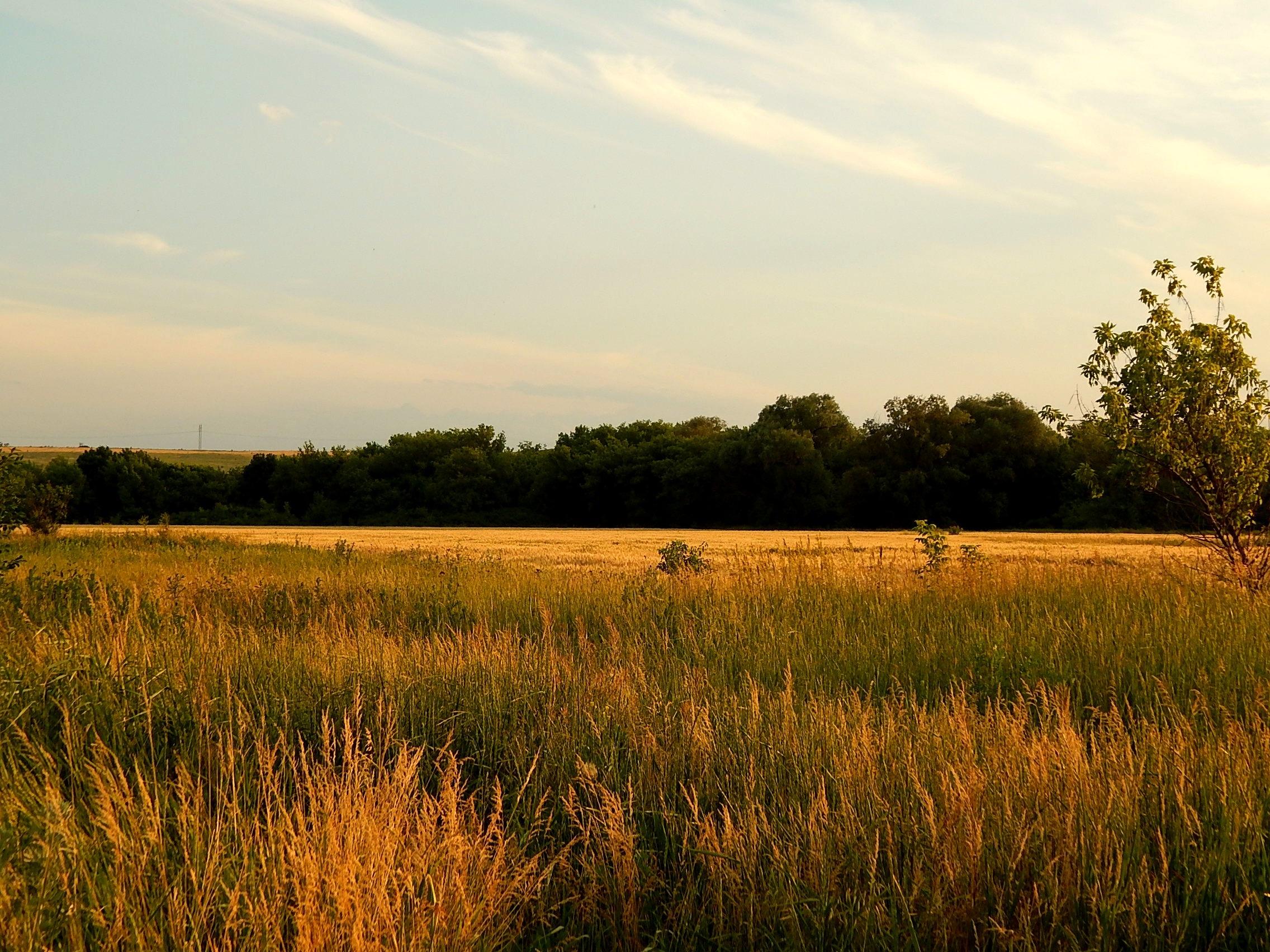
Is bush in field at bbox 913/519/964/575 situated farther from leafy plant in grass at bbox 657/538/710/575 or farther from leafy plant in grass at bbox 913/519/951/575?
leafy plant in grass at bbox 657/538/710/575

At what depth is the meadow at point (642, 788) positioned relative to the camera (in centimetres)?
311

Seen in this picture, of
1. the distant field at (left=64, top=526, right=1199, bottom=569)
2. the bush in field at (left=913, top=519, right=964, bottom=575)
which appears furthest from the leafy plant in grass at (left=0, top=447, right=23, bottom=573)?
the distant field at (left=64, top=526, right=1199, bottom=569)

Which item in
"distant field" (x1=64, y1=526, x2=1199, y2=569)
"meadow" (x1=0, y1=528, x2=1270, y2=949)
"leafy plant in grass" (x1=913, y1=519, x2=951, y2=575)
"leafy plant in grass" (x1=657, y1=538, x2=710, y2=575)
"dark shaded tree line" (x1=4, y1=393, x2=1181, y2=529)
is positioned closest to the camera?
"meadow" (x1=0, y1=528, x2=1270, y2=949)

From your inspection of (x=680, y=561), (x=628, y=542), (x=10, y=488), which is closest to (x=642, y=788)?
(x=10, y=488)

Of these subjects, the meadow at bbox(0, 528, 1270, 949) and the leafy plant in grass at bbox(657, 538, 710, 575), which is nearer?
the meadow at bbox(0, 528, 1270, 949)

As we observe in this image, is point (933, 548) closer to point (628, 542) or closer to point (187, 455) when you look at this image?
point (628, 542)

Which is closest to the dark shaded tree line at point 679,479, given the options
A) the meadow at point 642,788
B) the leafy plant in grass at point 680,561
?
the leafy plant in grass at point 680,561

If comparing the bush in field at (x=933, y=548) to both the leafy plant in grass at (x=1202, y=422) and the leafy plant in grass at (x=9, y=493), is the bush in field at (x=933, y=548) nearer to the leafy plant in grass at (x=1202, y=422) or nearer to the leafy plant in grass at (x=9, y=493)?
the leafy plant in grass at (x=1202, y=422)

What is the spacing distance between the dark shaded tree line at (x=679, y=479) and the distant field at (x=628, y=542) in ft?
30.7

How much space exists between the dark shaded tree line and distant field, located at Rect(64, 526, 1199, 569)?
9354mm

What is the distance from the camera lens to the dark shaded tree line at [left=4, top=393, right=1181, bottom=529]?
220ft

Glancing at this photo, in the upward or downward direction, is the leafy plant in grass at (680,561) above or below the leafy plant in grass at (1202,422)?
below

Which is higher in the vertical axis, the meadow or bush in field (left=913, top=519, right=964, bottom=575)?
bush in field (left=913, top=519, right=964, bottom=575)

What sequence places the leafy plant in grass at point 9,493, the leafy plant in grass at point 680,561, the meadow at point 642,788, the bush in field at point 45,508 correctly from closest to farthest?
the meadow at point 642,788
the leafy plant in grass at point 9,493
the leafy plant in grass at point 680,561
the bush in field at point 45,508
